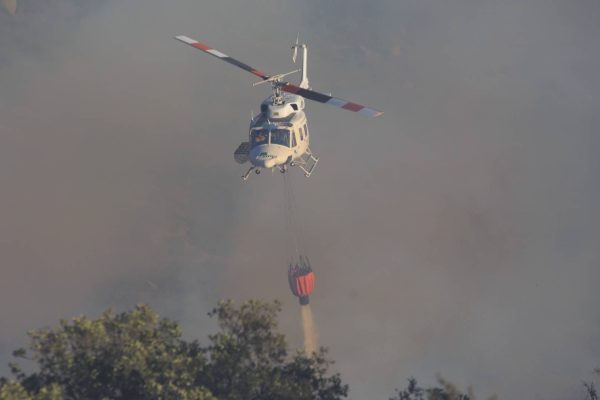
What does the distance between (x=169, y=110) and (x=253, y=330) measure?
128771 mm

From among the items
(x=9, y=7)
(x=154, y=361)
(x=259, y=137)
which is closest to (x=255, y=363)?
(x=154, y=361)

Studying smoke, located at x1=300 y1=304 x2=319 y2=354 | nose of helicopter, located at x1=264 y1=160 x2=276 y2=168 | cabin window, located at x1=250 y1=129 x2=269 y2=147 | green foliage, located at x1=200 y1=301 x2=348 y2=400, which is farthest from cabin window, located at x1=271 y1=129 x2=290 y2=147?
smoke, located at x1=300 y1=304 x2=319 y2=354

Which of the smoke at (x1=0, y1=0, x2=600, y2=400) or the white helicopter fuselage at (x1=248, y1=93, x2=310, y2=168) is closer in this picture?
the white helicopter fuselage at (x1=248, y1=93, x2=310, y2=168)

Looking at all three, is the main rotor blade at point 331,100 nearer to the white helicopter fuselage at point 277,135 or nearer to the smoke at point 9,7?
the white helicopter fuselage at point 277,135

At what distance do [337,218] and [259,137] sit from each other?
75813 mm

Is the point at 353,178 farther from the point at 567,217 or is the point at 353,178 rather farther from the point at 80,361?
the point at 80,361

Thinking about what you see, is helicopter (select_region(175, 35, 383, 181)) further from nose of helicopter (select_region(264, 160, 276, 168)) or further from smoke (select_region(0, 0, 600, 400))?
smoke (select_region(0, 0, 600, 400))

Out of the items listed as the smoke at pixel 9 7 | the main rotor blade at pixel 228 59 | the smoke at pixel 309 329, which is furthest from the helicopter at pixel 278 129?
the smoke at pixel 9 7

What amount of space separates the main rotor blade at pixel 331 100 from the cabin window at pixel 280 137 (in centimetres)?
352

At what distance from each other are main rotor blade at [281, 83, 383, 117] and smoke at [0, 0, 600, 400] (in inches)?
2409

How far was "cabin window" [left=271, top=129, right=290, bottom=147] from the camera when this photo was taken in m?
82.6

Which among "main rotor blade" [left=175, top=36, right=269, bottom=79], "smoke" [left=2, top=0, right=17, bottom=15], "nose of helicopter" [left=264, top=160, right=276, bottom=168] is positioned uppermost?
"smoke" [left=2, top=0, right=17, bottom=15]

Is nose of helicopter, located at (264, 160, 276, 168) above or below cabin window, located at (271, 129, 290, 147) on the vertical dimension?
below

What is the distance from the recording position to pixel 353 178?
551 feet
